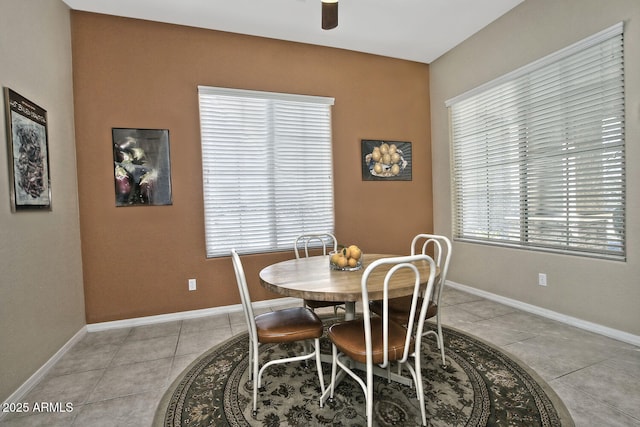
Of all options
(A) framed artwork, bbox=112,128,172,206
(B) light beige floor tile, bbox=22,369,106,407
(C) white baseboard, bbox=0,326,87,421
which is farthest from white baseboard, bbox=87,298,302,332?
(A) framed artwork, bbox=112,128,172,206

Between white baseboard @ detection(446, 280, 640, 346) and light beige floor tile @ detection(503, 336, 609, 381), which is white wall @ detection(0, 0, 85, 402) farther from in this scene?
white baseboard @ detection(446, 280, 640, 346)

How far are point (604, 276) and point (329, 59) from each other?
3589mm

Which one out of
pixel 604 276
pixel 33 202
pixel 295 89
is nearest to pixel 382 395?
pixel 604 276

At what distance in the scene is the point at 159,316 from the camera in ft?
10.2

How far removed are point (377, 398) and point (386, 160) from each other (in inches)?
116

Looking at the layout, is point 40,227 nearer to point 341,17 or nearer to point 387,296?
point 387,296

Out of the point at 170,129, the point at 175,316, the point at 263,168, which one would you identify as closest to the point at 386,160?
the point at 263,168

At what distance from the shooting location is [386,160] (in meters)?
4.00

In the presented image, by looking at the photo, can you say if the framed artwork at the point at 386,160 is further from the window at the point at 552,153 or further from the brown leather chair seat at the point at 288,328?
the brown leather chair seat at the point at 288,328

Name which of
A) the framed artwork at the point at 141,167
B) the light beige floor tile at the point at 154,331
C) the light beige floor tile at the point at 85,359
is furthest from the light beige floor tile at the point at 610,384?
the framed artwork at the point at 141,167

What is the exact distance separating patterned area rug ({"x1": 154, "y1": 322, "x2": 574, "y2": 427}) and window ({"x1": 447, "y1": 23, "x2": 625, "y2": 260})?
1.48 m

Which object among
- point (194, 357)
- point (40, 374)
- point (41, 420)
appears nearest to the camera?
point (41, 420)

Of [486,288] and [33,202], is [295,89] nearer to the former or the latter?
[33,202]

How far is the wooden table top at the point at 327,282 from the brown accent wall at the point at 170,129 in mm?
1491
